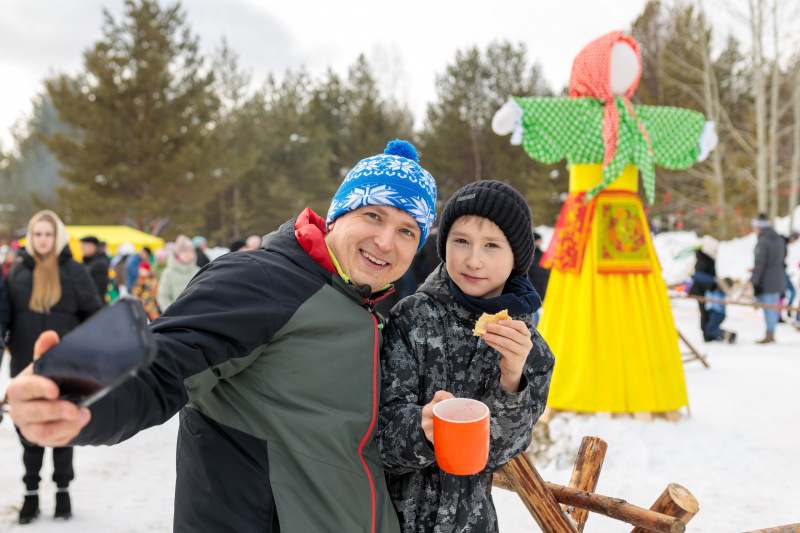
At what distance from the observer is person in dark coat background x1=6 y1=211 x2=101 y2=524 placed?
357 cm

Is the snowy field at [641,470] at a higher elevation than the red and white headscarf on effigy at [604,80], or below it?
below

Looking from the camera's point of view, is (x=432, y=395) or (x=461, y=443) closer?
(x=461, y=443)

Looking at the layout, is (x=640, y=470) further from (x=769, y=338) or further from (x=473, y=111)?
(x=473, y=111)

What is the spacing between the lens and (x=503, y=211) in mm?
1808

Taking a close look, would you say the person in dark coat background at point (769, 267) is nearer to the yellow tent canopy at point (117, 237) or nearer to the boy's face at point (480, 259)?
the boy's face at point (480, 259)

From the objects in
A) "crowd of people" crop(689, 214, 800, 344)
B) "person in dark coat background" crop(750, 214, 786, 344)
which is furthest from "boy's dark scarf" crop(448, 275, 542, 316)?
"person in dark coat background" crop(750, 214, 786, 344)

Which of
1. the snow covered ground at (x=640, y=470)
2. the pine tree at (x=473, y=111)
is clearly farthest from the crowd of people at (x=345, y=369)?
the pine tree at (x=473, y=111)

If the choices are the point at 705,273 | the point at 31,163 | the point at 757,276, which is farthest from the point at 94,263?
the point at 31,163

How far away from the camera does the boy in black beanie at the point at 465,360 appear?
145 centimetres

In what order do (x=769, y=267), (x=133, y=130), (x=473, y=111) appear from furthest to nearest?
(x=473, y=111)
(x=133, y=130)
(x=769, y=267)

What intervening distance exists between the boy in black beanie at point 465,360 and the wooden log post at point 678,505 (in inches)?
28.8

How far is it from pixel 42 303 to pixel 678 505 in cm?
419

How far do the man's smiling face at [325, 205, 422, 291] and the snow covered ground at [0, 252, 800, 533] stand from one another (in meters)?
2.42

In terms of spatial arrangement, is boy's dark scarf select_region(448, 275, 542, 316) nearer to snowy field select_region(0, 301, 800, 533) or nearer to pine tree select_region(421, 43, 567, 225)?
snowy field select_region(0, 301, 800, 533)
